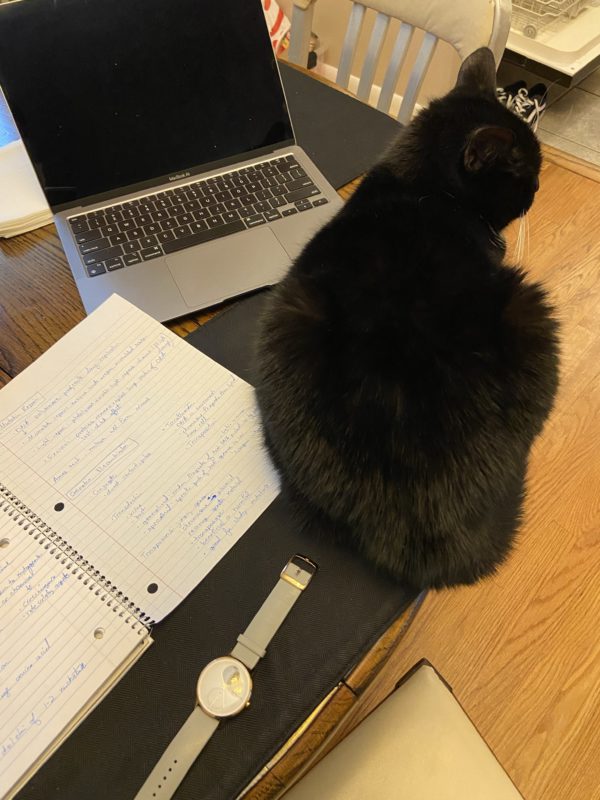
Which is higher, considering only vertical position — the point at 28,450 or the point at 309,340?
the point at 309,340

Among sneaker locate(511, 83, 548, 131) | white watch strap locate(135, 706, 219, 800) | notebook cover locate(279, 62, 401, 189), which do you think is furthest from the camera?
sneaker locate(511, 83, 548, 131)

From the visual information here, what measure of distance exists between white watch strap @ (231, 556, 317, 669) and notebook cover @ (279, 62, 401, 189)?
1.81ft

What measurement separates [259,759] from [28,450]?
360 mm

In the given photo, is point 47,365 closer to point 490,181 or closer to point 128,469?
point 128,469

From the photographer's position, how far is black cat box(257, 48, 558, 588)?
0.45m

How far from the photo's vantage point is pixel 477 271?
0.52 metres

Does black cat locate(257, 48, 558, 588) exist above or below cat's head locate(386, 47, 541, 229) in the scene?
below

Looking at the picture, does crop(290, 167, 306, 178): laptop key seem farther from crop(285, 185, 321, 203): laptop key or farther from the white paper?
the white paper

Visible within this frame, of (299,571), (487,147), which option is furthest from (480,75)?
(299,571)

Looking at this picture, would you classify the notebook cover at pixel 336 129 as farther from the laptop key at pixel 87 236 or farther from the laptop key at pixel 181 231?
the laptop key at pixel 87 236

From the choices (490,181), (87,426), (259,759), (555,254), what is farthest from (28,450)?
(555,254)

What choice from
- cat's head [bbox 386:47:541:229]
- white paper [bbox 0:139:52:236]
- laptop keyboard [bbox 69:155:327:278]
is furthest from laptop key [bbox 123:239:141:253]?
cat's head [bbox 386:47:541:229]

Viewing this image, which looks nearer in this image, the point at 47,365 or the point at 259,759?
the point at 259,759

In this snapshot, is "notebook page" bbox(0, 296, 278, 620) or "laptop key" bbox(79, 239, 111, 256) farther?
"laptop key" bbox(79, 239, 111, 256)
